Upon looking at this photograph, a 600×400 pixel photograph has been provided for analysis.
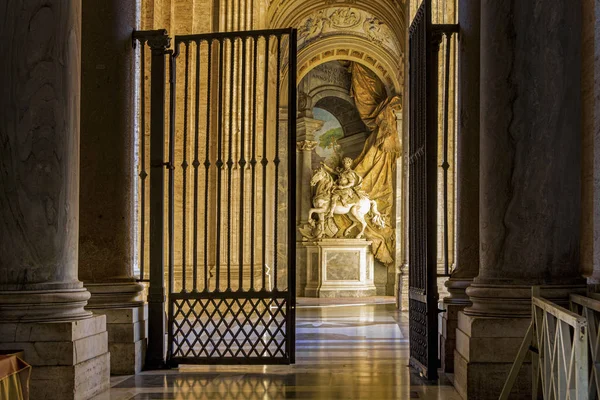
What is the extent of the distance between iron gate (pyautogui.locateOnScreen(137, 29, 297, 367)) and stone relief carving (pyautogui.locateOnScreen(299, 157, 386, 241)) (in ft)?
9.24

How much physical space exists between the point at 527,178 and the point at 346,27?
67.2ft

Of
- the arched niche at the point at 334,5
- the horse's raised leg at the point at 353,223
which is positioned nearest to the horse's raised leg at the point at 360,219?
the horse's raised leg at the point at 353,223

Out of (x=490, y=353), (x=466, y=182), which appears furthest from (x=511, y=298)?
(x=466, y=182)

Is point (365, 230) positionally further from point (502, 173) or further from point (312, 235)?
point (502, 173)

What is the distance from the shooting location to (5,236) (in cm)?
604

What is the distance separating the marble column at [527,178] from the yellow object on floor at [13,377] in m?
3.22

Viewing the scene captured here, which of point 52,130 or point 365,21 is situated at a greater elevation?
point 365,21

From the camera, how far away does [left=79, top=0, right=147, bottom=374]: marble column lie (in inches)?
319

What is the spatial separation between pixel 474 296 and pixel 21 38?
13.0 ft

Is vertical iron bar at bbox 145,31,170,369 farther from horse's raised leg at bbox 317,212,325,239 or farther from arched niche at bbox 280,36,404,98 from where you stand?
horse's raised leg at bbox 317,212,325,239

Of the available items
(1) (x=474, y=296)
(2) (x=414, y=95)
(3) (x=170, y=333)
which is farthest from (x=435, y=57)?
(3) (x=170, y=333)

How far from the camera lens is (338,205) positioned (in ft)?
88.9

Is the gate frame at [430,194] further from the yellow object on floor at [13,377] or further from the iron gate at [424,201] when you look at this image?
the yellow object on floor at [13,377]

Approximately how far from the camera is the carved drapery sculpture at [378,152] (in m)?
27.3
